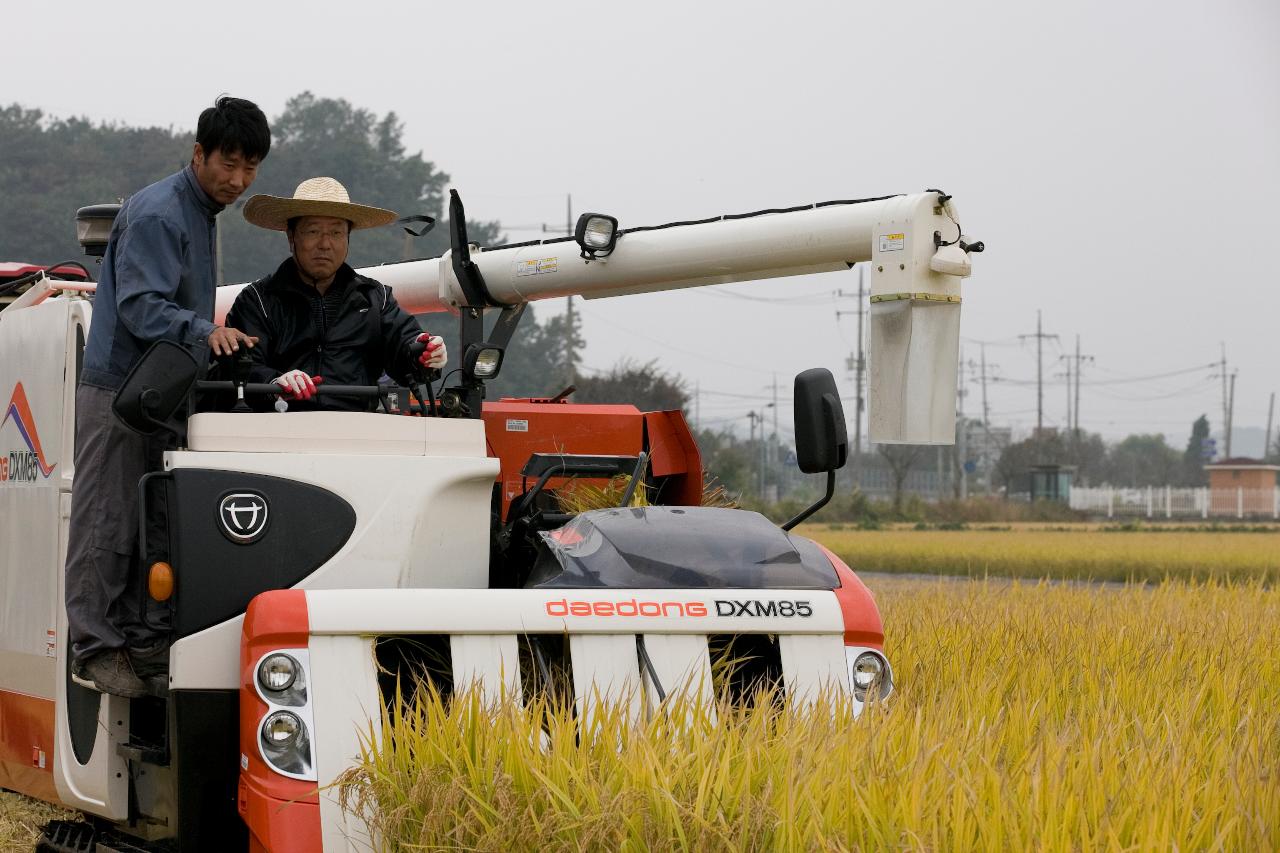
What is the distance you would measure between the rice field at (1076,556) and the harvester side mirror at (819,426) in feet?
64.7

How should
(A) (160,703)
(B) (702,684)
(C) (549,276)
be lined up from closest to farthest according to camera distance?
(B) (702,684), (A) (160,703), (C) (549,276)

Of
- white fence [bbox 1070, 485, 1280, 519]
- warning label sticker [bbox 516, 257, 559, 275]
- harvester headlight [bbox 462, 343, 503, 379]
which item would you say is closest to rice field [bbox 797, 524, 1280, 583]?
warning label sticker [bbox 516, 257, 559, 275]

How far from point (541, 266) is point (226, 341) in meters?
3.11

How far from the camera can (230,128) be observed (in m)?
5.59

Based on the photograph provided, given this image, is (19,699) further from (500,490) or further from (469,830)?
(469,830)

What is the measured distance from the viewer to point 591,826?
364 cm

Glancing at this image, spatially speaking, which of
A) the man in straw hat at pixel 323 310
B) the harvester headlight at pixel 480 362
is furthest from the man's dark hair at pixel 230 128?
the harvester headlight at pixel 480 362

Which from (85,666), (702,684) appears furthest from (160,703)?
(702,684)

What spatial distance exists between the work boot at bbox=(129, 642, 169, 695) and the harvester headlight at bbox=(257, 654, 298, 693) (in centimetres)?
73

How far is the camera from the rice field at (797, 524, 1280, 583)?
91.1 ft

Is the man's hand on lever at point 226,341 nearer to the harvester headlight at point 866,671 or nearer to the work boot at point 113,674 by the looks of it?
the work boot at point 113,674

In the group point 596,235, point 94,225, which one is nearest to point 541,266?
point 596,235

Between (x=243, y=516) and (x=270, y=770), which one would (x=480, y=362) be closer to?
(x=243, y=516)

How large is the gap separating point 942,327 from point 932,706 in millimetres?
2789
